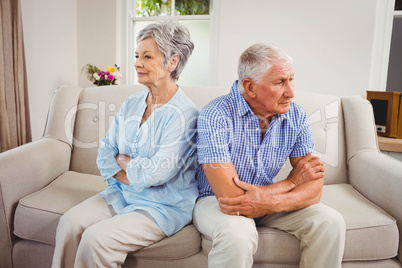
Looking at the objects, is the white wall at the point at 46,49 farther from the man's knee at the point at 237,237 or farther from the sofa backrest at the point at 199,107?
the man's knee at the point at 237,237

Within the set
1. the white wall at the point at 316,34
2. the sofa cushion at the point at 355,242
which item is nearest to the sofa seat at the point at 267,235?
the sofa cushion at the point at 355,242

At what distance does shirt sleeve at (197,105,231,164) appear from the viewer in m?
1.26

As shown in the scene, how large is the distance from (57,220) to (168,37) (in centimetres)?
88

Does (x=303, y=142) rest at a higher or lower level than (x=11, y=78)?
lower

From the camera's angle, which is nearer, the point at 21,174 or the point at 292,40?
the point at 21,174

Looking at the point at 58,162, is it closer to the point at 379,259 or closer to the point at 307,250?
the point at 307,250

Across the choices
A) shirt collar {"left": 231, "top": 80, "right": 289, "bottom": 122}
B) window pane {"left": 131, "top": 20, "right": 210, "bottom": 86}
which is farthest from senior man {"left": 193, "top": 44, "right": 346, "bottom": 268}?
window pane {"left": 131, "top": 20, "right": 210, "bottom": 86}

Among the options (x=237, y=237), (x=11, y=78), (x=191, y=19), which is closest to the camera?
(x=237, y=237)

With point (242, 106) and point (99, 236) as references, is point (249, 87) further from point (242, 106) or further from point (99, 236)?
point (99, 236)

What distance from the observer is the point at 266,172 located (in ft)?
4.66

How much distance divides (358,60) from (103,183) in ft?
8.29

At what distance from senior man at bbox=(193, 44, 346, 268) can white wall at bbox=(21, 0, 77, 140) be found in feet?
7.87

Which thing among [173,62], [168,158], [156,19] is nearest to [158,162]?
[168,158]

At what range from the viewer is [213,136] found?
1.28 metres
